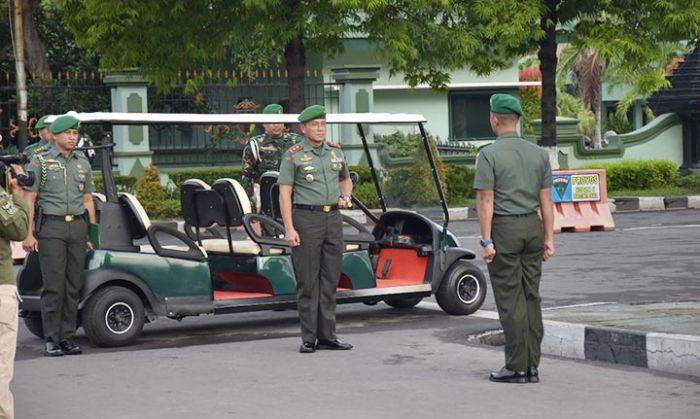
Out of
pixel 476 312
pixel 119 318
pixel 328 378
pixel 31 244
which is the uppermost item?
pixel 31 244

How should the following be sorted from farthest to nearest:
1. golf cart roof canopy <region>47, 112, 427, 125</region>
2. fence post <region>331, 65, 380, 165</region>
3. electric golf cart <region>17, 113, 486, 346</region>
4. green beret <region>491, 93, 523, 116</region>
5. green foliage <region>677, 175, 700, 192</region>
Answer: fence post <region>331, 65, 380, 165</region> < green foliage <region>677, 175, 700, 192</region> < golf cart roof canopy <region>47, 112, 427, 125</region> < electric golf cart <region>17, 113, 486, 346</region> < green beret <region>491, 93, 523, 116</region>

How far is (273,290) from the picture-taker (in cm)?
1226

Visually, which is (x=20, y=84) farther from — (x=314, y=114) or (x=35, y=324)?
(x=314, y=114)

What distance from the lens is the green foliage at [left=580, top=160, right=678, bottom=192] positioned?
1220 inches

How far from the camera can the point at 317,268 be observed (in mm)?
11227

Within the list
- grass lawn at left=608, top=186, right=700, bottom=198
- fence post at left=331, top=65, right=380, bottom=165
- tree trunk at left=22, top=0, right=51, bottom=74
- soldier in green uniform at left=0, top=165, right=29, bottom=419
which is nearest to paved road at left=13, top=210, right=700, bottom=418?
soldier in green uniform at left=0, top=165, right=29, bottom=419

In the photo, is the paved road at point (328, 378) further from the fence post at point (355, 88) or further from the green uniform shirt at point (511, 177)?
the fence post at point (355, 88)

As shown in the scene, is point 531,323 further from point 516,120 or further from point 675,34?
point 675,34

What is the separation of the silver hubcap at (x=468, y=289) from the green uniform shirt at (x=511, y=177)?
3.59 m

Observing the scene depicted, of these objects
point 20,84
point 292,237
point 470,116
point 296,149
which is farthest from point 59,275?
point 470,116

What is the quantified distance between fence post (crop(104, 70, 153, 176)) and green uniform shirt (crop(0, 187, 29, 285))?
66.1 ft

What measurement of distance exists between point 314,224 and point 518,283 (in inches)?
86.9

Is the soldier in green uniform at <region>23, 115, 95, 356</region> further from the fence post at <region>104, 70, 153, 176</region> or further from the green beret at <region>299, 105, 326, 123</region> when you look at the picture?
the fence post at <region>104, 70, 153, 176</region>

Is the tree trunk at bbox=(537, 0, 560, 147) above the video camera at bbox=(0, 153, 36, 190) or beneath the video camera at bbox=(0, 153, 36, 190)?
above
